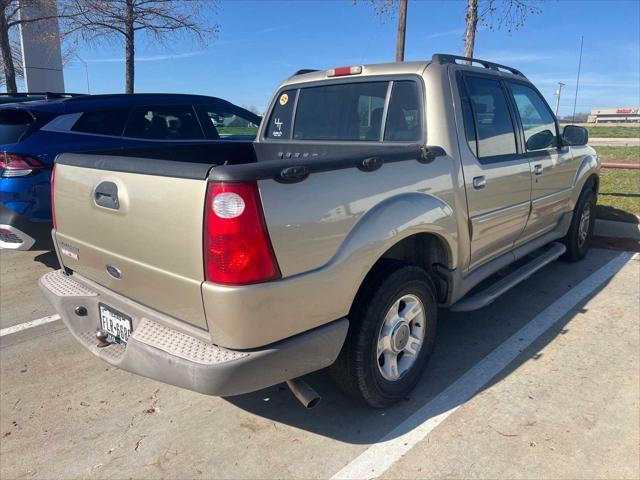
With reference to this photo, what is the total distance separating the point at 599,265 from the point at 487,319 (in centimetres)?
221

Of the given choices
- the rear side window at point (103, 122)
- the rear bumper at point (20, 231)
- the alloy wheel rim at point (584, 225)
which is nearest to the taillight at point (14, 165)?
the rear bumper at point (20, 231)

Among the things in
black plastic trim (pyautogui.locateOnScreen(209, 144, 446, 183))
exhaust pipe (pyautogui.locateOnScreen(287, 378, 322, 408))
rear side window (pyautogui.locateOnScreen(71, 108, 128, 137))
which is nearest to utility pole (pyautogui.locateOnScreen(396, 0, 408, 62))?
rear side window (pyautogui.locateOnScreen(71, 108, 128, 137))

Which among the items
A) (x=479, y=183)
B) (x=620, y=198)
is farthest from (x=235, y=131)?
(x=620, y=198)

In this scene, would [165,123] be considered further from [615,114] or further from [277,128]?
[615,114]

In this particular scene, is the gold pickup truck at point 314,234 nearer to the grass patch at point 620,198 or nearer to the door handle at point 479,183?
the door handle at point 479,183

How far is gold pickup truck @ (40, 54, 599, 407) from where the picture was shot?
2.06 metres

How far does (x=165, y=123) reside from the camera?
6.17m

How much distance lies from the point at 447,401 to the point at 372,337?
75 cm

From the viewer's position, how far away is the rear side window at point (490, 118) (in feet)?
11.2

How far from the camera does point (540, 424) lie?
2.72m

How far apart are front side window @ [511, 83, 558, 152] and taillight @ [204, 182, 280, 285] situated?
2.88 meters

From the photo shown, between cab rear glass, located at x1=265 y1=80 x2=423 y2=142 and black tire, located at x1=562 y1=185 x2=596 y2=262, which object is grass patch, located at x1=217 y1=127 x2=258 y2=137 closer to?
cab rear glass, located at x1=265 y1=80 x2=423 y2=142

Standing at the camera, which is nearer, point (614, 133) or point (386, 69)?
point (386, 69)

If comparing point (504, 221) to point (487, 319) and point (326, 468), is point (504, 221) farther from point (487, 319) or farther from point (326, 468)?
point (326, 468)
